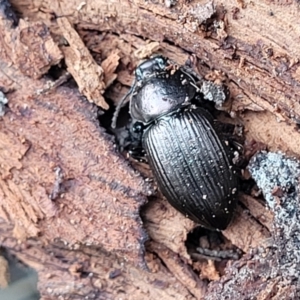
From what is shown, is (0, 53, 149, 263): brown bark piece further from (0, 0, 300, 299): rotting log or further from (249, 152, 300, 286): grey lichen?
(249, 152, 300, 286): grey lichen

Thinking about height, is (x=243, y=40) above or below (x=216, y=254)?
above

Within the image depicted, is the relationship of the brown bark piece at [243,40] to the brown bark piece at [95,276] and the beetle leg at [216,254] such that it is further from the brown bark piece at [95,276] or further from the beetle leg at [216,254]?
the brown bark piece at [95,276]

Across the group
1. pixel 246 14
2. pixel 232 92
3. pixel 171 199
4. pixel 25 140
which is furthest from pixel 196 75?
pixel 25 140

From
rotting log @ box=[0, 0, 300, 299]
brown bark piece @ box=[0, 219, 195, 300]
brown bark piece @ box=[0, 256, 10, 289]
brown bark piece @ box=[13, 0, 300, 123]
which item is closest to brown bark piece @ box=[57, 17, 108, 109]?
rotting log @ box=[0, 0, 300, 299]

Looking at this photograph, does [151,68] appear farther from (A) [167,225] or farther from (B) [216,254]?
(B) [216,254]

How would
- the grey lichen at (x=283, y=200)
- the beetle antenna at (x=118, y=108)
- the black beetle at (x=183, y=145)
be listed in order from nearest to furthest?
the grey lichen at (x=283, y=200) < the black beetle at (x=183, y=145) < the beetle antenna at (x=118, y=108)

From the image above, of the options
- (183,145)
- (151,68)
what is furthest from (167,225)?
(151,68)

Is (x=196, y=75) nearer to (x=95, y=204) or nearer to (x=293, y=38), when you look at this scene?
(x=293, y=38)

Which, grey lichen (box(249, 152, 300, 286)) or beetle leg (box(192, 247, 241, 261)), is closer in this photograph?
grey lichen (box(249, 152, 300, 286))

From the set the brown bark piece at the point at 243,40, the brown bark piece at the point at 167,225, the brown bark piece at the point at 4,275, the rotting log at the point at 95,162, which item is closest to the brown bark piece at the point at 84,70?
the rotting log at the point at 95,162
